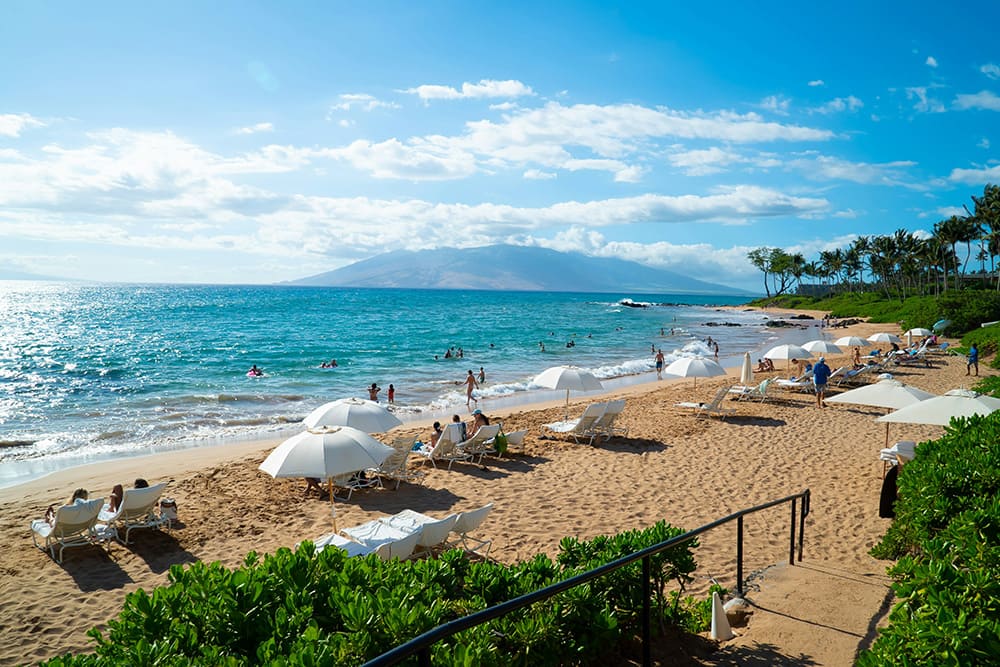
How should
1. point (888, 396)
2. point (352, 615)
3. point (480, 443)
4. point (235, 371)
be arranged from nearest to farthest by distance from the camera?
1. point (352, 615)
2. point (888, 396)
3. point (480, 443)
4. point (235, 371)

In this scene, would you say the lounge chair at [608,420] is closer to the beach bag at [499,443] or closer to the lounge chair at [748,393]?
the beach bag at [499,443]

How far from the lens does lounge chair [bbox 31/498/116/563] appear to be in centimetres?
810

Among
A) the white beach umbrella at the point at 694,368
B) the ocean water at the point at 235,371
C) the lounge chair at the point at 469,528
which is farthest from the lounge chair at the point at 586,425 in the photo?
the ocean water at the point at 235,371

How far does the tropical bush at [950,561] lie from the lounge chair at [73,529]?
9.21 m

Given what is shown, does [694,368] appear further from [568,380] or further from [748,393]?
[568,380]

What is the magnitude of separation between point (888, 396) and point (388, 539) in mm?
9752

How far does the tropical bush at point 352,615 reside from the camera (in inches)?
112

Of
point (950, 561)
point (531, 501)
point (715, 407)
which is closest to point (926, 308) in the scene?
point (715, 407)

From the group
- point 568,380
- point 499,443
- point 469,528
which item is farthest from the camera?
point 568,380

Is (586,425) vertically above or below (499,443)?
above

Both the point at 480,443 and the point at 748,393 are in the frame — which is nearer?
the point at 480,443

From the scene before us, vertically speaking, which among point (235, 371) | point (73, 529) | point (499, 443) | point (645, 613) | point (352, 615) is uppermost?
point (352, 615)

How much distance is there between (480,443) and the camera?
1254cm

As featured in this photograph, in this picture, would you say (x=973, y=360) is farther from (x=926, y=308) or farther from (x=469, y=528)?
(x=926, y=308)
